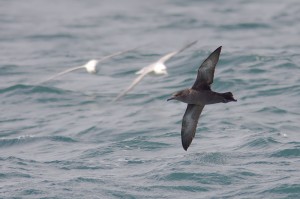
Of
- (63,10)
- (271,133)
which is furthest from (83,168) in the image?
(63,10)

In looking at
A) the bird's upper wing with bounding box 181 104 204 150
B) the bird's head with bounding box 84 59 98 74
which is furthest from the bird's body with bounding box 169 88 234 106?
the bird's head with bounding box 84 59 98 74

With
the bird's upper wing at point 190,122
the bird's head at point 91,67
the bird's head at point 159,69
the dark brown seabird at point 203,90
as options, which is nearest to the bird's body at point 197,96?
the dark brown seabird at point 203,90

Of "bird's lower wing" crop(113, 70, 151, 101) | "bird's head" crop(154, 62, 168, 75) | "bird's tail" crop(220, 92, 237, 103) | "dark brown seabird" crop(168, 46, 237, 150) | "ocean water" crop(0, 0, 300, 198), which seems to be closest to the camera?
"bird's tail" crop(220, 92, 237, 103)

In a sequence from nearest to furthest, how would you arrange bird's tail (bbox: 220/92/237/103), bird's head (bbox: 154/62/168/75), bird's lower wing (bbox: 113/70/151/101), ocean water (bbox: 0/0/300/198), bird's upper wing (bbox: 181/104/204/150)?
1. bird's tail (bbox: 220/92/237/103)
2. bird's upper wing (bbox: 181/104/204/150)
3. ocean water (bbox: 0/0/300/198)
4. bird's lower wing (bbox: 113/70/151/101)
5. bird's head (bbox: 154/62/168/75)

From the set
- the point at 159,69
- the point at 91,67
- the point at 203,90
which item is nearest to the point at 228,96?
the point at 203,90

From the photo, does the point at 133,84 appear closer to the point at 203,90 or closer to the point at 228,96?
the point at 203,90

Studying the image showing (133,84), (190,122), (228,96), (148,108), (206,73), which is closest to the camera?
(228,96)

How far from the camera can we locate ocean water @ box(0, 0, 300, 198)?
16.6 metres

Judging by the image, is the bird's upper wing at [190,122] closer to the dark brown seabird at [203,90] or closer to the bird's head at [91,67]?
the dark brown seabird at [203,90]

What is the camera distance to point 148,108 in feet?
71.5

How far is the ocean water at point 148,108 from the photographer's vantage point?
54.3ft

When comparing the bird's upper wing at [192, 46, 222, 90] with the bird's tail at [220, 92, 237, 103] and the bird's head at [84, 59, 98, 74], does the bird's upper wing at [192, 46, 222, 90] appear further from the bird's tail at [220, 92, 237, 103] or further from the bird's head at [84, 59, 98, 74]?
the bird's head at [84, 59, 98, 74]

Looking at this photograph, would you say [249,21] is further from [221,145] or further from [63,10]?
[221,145]

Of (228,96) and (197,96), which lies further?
(197,96)
